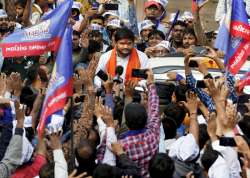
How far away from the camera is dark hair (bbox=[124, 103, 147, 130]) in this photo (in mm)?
8281

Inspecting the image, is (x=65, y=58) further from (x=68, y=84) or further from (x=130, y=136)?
(x=130, y=136)

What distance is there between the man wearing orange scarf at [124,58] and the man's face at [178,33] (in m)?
2.69

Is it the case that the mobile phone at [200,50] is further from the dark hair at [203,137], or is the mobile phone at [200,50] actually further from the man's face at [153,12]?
the dark hair at [203,137]

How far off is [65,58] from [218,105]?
1436mm

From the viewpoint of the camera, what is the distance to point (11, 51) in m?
8.97

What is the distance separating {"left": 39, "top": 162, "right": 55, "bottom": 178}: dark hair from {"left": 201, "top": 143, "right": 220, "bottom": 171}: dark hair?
1296 millimetres

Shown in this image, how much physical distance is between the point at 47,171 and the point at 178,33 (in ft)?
22.3

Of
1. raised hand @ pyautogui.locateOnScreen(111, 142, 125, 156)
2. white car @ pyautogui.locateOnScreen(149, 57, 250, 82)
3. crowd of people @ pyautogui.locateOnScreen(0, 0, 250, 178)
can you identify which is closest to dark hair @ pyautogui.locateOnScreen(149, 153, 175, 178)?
crowd of people @ pyautogui.locateOnScreen(0, 0, 250, 178)

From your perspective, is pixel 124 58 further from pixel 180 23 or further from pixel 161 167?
pixel 161 167

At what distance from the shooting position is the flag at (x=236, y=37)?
377 inches

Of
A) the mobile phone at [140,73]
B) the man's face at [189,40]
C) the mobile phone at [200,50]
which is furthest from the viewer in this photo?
the man's face at [189,40]

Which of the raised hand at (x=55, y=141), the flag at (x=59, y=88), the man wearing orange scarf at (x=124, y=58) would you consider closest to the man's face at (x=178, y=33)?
the man wearing orange scarf at (x=124, y=58)

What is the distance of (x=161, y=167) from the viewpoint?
7598mm

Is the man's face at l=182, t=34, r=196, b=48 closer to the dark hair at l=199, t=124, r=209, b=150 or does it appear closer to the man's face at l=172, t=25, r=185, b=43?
the man's face at l=172, t=25, r=185, b=43
